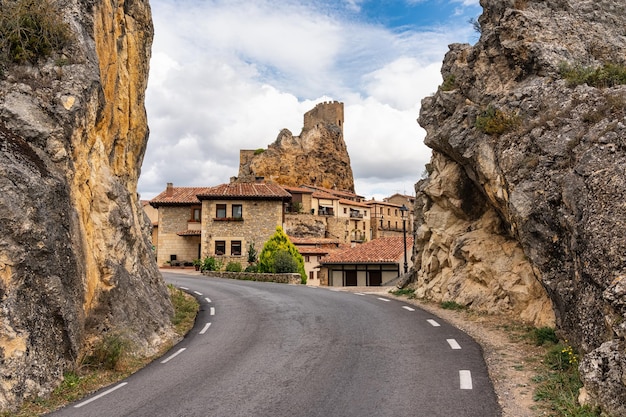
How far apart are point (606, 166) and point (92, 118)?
1090 centimetres

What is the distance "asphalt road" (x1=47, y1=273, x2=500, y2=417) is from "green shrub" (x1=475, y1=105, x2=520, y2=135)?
5.41 metres

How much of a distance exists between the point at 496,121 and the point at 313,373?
8478 millimetres

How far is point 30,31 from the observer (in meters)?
11.0

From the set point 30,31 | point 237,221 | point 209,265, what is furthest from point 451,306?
point 237,221

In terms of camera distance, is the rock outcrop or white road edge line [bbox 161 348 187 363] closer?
white road edge line [bbox 161 348 187 363]

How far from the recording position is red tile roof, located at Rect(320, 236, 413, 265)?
37.9m

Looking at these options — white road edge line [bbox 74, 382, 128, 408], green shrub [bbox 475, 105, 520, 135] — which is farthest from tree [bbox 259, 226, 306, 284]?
white road edge line [bbox 74, 382, 128, 408]

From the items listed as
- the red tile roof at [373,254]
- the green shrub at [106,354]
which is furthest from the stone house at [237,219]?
the green shrub at [106,354]

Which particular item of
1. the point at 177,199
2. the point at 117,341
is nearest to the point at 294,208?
the point at 177,199

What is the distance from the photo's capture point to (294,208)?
7019 centimetres

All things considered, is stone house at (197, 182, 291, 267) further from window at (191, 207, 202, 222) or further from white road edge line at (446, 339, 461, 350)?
white road edge line at (446, 339, 461, 350)

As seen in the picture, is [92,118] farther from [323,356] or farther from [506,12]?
[506,12]

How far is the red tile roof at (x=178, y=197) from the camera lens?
51844 mm

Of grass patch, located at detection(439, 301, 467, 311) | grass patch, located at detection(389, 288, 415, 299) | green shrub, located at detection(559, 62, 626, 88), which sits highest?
green shrub, located at detection(559, 62, 626, 88)
